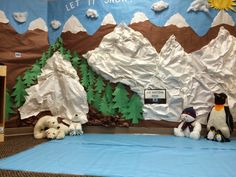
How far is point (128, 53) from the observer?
295 cm

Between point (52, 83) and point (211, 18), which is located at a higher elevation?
point (211, 18)

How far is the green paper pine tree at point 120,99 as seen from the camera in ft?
9.64

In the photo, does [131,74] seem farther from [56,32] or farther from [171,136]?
[56,32]

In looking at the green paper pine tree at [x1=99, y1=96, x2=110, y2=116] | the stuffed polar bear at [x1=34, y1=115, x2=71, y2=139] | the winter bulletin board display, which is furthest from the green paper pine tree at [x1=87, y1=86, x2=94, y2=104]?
the stuffed polar bear at [x1=34, y1=115, x2=71, y2=139]

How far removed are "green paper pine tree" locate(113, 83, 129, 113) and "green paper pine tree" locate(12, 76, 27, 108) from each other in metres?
1.12

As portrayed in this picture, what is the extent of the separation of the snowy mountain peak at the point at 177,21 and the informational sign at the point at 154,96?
2.73 feet

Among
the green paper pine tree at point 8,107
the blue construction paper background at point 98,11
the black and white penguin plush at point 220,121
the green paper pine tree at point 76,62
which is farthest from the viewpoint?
the green paper pine tree at point 76,62

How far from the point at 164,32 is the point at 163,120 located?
1.09 m

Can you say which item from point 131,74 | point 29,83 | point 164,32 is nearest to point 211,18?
point 164,32

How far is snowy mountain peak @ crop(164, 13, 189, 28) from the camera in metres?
2.90

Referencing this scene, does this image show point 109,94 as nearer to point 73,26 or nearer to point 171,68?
point 171,68

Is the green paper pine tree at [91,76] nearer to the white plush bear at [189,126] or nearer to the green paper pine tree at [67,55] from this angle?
the green paper pine tree at [67,55]

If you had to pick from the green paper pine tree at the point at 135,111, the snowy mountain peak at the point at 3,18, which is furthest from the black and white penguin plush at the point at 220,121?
the snowy mountain peak at the point at 3,18

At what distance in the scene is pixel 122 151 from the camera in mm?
2078
